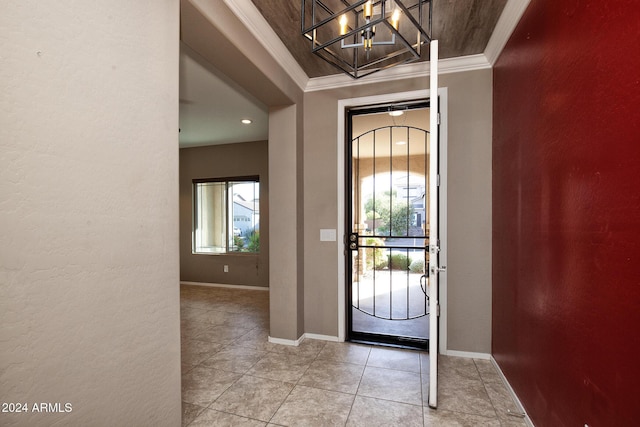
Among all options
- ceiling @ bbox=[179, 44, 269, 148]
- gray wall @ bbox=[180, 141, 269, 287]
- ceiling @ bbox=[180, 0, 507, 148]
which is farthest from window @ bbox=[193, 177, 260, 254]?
ceiling @ bbox=[180, 0, 507, 148]

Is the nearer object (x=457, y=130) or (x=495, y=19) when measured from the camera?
(x=495, y=19)

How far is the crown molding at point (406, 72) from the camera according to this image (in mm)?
2506

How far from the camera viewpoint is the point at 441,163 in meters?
2.59

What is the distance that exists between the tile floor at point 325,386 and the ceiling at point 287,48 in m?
2.62

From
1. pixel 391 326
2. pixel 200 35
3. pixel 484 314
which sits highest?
pixel 200 35

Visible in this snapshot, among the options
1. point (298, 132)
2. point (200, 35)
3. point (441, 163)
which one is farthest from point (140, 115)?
point (441, 163)

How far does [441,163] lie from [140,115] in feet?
7.49

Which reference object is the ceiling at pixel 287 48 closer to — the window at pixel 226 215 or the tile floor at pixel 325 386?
the window at pixel 226 215

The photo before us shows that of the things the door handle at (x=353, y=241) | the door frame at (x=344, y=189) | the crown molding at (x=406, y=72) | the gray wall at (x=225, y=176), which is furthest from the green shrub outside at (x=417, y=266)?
the gray wall at (x=225, y=176)

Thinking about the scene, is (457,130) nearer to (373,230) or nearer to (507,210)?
(507,210)

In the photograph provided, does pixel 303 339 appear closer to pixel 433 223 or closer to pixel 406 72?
pixel 433 223

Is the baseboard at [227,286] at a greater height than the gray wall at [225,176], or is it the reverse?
the gray wall at [225,176]

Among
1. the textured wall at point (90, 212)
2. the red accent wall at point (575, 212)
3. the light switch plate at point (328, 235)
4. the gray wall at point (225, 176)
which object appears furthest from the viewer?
the gray wall at point (225, 176)

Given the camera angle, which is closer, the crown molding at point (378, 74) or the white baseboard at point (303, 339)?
the crown molding at point (378, 74)
